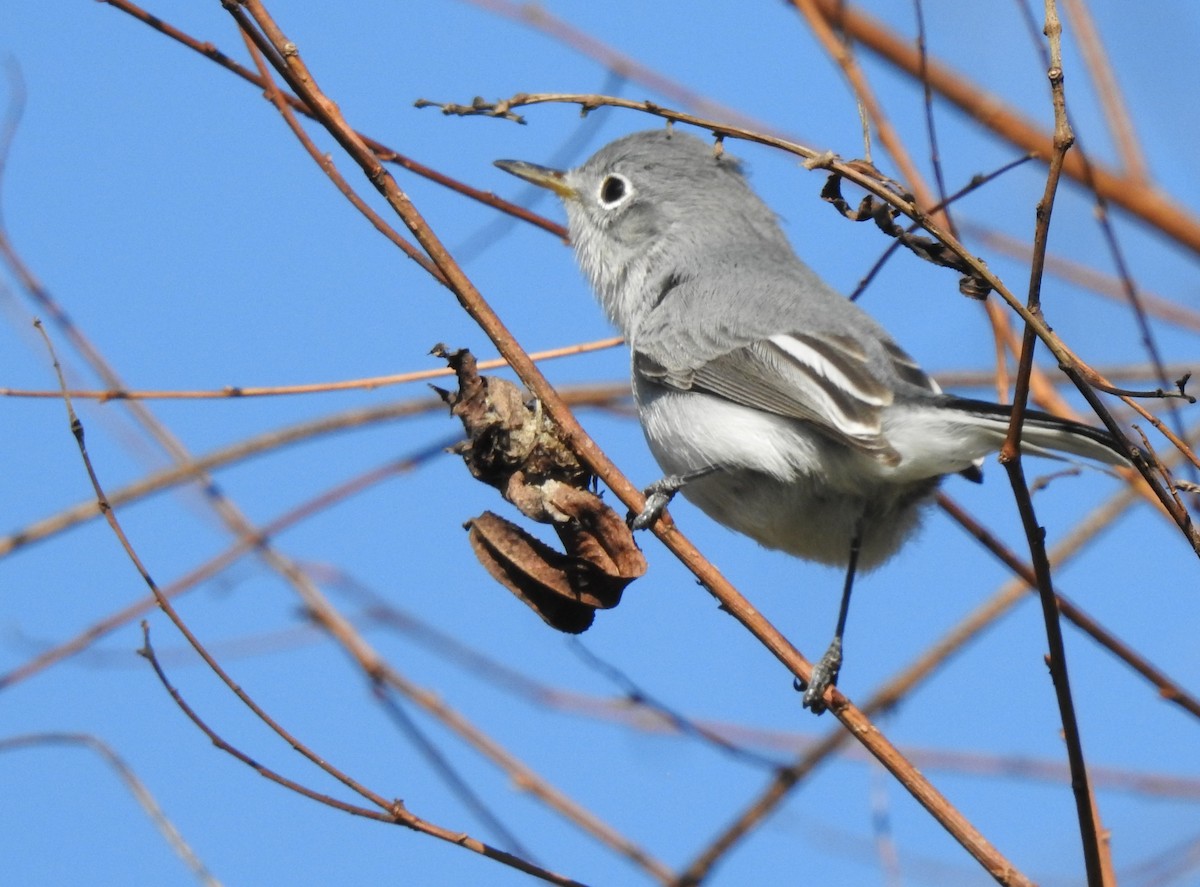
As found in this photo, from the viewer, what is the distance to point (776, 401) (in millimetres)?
2945

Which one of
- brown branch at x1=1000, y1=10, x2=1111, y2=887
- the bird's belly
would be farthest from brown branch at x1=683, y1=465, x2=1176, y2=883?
brown branch at x1=1000, y1=10, x2=1111, y2=887

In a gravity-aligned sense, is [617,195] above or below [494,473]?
above

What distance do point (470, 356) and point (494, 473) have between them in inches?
10.0

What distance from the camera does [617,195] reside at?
12.5ft

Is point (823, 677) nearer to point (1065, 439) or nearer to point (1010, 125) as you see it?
point (1065, 439)

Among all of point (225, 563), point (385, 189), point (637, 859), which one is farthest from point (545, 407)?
point (225, 563)

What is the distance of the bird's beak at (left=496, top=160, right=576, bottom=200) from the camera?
377 centimetres

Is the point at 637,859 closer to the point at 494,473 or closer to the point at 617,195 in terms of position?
the point at 494,473

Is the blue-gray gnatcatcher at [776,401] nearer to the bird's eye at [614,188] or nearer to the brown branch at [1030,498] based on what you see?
the bird's eye at [614,188]

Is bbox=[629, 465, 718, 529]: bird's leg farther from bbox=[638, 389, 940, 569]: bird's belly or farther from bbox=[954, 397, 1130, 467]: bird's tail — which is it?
bbox=[954, 397, 1130, 467]: bird's tail

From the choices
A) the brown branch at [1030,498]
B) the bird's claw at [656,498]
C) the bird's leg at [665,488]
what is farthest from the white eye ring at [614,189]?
the brown branch at [1030,498]

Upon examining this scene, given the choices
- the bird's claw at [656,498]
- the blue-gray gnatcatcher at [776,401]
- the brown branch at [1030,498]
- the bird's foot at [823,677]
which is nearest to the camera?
the brown branch at [1030,498]

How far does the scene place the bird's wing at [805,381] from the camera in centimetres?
278

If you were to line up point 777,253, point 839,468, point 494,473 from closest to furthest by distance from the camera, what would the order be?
point 494,473
point 839,468
point 777,253
